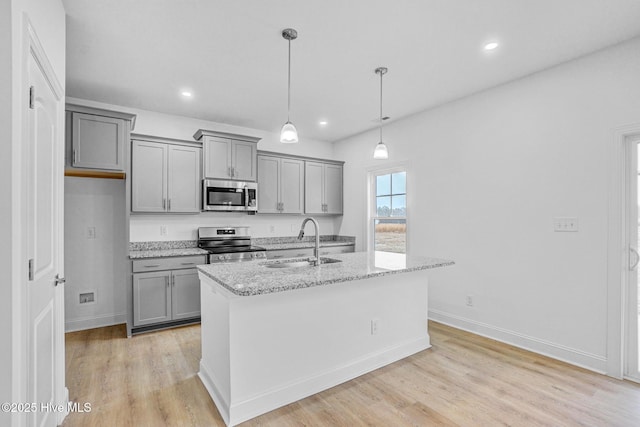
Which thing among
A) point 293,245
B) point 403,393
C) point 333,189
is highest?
point 333,189

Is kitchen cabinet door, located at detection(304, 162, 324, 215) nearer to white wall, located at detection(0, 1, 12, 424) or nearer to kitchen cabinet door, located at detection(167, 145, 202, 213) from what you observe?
kitchen cabinet door, located at detection(167, 145, 202, 213)

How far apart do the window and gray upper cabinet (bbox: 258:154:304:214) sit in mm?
1173

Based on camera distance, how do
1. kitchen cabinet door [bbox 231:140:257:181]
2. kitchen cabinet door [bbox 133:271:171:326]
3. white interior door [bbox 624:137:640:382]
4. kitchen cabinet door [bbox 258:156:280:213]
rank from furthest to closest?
kitchen cabinet door [bbox 258:156:280:213] < kitchen cabinet door [bbox 231:140:257:181] < kitchen cabinet door [bbox 133:271:171:326] < white interior door [bbox 624:137:640:382]

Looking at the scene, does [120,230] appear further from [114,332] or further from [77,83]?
[77,83]

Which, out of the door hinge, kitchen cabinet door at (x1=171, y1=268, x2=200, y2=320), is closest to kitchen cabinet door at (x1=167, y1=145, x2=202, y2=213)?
kitchen cabinet door at (x1=171, y1=268, x2=200, y2=320)

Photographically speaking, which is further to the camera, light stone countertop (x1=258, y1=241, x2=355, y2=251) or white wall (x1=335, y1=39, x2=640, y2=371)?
light stone countertop (x1=258, y1=241, x2=355, y2=251)

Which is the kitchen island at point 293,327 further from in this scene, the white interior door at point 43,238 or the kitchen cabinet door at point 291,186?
the kitchen cabinet door at point 291,186

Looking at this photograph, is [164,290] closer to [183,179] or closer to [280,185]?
[183,179]

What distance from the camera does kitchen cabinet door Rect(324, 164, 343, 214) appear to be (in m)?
5.36

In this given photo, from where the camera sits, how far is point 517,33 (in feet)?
7.79

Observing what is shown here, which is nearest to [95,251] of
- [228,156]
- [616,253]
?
[228,156]

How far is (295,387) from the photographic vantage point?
7.26 feet

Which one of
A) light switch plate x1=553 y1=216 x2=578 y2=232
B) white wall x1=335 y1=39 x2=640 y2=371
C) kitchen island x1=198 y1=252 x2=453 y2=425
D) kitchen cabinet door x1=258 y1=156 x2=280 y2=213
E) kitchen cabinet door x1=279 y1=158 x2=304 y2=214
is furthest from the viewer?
kitchen cabinet door x1=279 y1=158 x2=304 y2=214

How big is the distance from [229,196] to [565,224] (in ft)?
12.1
